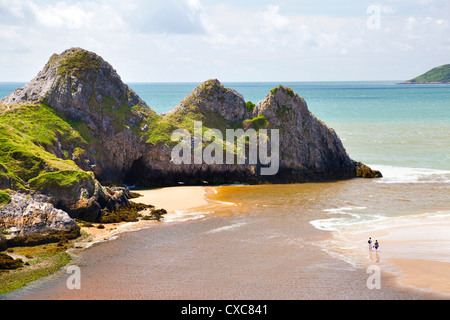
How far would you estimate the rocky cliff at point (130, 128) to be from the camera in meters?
44.1

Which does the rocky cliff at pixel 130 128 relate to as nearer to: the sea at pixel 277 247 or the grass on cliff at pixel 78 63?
the grass on cliff at pixel 78 63

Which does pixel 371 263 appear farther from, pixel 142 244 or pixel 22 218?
pixel 22 218

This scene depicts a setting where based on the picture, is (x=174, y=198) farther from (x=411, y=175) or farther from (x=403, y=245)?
(x=411, y=175)

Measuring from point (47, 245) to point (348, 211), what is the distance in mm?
23108

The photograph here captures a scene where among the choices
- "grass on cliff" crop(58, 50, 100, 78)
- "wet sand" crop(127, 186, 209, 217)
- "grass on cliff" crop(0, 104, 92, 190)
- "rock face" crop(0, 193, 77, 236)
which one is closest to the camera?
"rock face" crop(0, 193, 77, 236)

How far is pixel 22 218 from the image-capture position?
29.8m

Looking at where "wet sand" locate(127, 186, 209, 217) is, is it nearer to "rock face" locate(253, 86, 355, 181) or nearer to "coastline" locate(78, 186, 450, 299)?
"coastline" locate(78, 186, 450, 299)

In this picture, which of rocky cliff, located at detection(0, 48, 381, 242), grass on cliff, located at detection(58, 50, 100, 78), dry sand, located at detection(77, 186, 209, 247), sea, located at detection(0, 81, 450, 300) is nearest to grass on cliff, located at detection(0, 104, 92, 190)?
rocky cliff, located at detection(0, 48, 381, 242)

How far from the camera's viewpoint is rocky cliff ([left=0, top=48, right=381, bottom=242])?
145 ft

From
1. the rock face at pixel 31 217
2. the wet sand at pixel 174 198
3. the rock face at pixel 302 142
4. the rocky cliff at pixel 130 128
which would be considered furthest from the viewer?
the rock face at pixel 302 142

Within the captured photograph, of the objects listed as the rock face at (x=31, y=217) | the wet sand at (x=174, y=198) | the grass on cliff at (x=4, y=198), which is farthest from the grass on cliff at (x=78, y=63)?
the grass on cliff at (x=4, y=198)

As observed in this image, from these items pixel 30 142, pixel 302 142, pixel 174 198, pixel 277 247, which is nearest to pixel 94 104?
pixel 30 142

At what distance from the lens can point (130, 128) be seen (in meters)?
49.2
